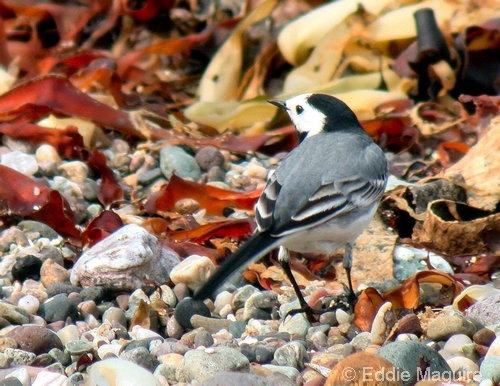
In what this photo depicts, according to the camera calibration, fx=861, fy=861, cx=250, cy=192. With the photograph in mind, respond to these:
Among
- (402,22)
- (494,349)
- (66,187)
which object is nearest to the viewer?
(494,349)

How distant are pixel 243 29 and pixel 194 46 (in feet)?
1.61

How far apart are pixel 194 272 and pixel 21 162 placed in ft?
6.39

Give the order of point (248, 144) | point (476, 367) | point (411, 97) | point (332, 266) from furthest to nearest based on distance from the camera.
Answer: point (411, 97) → point (248, 144) → point (332, 266) → point (476, 367)

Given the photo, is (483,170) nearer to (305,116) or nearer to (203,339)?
(305,116)

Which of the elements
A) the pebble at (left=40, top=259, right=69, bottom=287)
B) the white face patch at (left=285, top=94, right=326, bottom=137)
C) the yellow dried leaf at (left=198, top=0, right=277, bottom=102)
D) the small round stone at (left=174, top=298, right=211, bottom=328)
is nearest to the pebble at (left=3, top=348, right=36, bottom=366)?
the small round stone at (left=174, top=298, right=211, bottom=328)

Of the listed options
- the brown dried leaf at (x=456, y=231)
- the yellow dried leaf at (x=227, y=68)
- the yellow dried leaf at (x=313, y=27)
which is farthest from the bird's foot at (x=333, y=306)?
the yellow dried leaf at (x=313, y=27)

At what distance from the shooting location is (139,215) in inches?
217

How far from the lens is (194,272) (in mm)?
4484

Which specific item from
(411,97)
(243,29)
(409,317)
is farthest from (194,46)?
(409,317)

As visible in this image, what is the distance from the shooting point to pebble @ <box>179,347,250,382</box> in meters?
3.39

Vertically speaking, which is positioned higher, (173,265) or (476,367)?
(476,367)

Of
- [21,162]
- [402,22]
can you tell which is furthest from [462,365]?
[402,22]

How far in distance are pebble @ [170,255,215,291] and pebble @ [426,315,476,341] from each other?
1232 mm

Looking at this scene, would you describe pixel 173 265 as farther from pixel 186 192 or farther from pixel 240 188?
→ pixel 240 188
